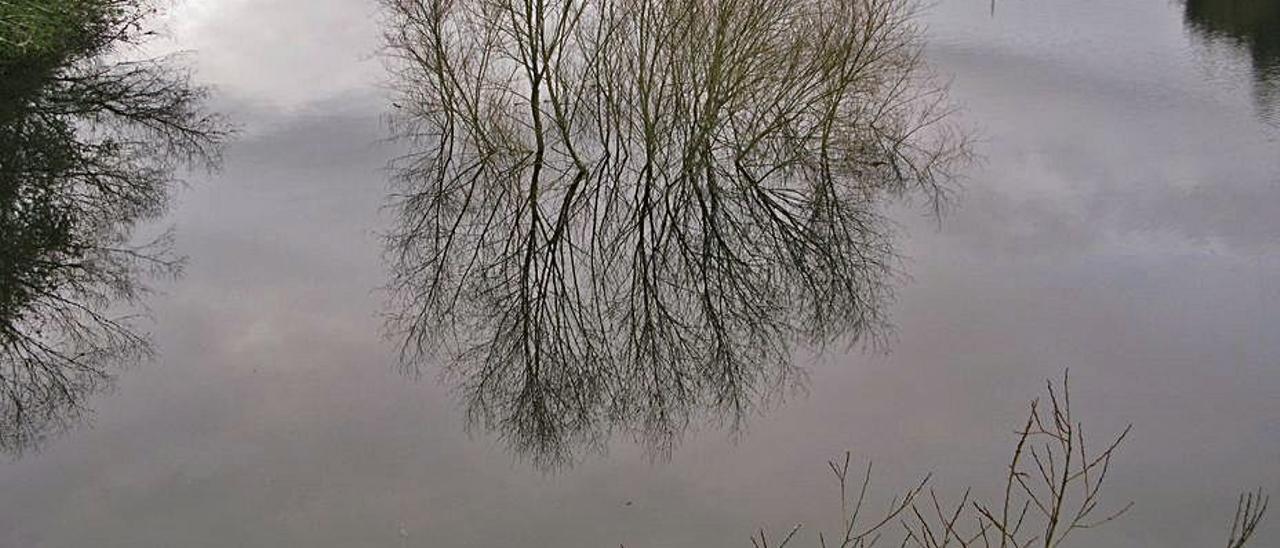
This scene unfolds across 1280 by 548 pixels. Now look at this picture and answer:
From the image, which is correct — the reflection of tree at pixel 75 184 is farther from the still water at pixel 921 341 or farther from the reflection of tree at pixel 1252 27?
the reflection of tree at pixel 1252 27

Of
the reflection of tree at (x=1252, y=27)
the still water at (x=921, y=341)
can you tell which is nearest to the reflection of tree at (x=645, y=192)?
the still water at (x=921, y=341)

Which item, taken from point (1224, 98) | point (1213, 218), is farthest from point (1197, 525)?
point (1224, 98)

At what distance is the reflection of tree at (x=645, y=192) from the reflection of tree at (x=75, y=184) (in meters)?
2.25

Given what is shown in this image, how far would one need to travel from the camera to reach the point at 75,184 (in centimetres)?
1266

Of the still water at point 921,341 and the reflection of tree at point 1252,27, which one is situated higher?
the reflection of tree at point 1252,27

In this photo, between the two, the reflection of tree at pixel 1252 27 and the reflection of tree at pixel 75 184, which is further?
the reflection of tree at pixel 1252 27

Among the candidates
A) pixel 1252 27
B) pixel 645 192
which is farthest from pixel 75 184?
pixel 1252 27

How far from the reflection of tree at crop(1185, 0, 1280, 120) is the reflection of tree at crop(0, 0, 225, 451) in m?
13.1

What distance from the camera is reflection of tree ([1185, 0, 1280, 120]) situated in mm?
17484

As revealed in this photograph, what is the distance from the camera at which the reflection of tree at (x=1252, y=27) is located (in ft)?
57.4

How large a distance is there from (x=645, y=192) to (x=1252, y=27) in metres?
13.5

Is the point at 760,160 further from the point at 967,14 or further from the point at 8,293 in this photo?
the point at 967,14

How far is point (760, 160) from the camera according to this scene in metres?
13.1

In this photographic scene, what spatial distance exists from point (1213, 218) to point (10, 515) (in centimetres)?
1013
